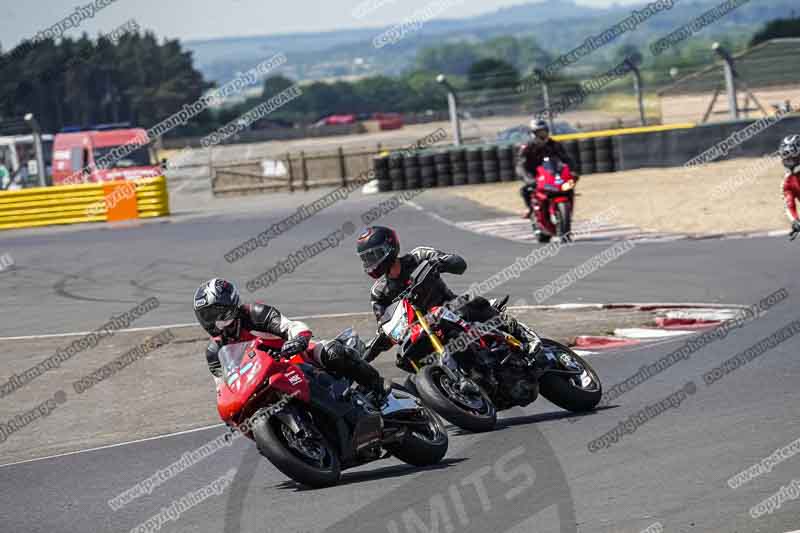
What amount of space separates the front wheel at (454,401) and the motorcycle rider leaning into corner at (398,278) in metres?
0.45

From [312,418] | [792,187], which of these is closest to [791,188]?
[792,187]

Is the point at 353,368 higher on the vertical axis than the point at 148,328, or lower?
higher

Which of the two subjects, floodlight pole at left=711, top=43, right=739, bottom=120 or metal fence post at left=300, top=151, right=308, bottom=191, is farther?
metal fence post at left=300, top=151, right=308, bottom=191

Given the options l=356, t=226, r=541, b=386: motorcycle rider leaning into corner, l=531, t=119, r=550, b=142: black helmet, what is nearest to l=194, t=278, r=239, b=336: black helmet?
l=356, t=226, r=541, b=386: motorcycle rider leaning into corner

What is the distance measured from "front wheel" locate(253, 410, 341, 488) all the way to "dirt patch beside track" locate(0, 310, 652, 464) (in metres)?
3.54

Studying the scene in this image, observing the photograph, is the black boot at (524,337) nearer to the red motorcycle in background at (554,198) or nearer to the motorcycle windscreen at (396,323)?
the motorcycle windscreen at (396,323)

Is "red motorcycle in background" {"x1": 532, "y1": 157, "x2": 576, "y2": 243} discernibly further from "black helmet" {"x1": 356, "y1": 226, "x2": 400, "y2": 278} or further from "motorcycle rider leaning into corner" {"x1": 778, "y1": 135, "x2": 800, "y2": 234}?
"black helmet" {"x1": 356, "y1": 226, "x2": 400, "y2": 278}

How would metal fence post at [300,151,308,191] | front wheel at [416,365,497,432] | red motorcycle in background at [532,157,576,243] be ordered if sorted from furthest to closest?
metal fence post at [300,151,308,191] → red motorcycle in background at [532,157,576,243] → front wheel at [416,365,497,432]

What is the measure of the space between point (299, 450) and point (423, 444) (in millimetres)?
960

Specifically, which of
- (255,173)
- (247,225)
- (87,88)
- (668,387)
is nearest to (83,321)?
(668,387)

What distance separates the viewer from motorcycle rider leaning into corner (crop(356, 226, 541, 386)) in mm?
9281

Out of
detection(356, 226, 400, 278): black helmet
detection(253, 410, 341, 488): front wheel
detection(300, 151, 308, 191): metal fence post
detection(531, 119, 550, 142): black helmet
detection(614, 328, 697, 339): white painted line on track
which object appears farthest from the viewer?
detection(300, 151, 308, 191): metal fence post

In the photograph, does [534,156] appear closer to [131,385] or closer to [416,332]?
[131,385]

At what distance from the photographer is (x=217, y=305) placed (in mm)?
8070
